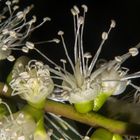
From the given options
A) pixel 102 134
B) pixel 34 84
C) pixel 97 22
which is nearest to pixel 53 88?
pixel 34 84

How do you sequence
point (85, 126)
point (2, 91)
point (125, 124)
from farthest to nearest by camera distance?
point (85, 126), point (2, 91), point (125, 124)

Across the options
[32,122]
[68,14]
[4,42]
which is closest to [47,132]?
[32,122]

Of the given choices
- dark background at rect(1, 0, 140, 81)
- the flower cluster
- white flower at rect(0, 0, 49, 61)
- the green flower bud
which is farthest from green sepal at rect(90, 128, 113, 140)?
dark background at rect(1, 0, 140, 81)

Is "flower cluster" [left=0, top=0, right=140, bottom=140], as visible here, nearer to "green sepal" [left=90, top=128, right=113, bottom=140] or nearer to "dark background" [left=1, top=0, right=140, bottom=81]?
"green sepal" [left=90, top=128, right=113, bottom=140]

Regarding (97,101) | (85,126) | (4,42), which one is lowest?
(85,126)

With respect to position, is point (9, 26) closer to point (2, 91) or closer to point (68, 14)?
point (2, 91)

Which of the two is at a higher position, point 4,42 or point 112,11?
point 4,42
